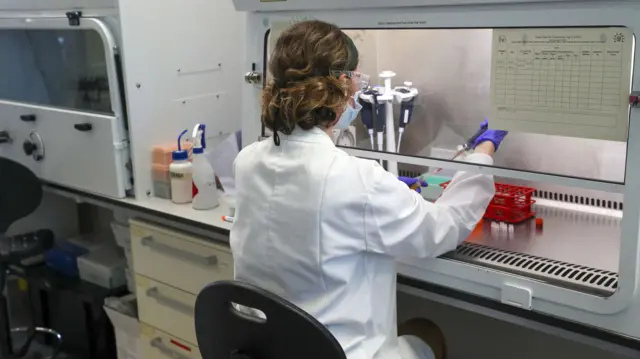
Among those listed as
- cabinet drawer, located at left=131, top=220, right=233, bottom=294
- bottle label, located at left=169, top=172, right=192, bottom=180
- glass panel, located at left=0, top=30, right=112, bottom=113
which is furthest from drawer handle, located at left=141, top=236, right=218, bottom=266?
glass panel, located at left=0, top=30, right=112, bottom=113

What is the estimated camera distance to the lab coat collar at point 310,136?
1.28m

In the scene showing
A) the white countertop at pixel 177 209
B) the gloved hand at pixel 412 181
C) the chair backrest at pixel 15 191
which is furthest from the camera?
the chair backrest at pixel 15 191

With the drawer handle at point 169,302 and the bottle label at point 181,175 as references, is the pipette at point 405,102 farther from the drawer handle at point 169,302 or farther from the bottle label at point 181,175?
the drawer handle at point 169,302

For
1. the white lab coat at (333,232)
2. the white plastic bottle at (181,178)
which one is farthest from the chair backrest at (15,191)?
the white lab coat at (333,232)

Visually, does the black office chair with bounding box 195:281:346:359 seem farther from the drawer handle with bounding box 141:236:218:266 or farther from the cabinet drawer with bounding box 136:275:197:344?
the cabinet drawer with bounding box 136:275:197:344

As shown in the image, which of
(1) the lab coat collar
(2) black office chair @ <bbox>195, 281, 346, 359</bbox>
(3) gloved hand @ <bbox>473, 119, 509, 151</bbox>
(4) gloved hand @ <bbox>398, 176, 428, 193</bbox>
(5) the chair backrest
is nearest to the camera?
(2) black office chair @ <bbox>195, 281, 346, 359</bbox>

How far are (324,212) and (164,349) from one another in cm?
117

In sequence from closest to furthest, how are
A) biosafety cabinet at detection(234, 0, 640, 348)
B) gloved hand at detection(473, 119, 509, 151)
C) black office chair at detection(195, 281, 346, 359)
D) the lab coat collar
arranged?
black office chair at detection(195, 281, 346, 359), biosafety cabinet at detection(234, 0, 640, 348), the lab coat collar, gloved hand at detection(473, 119, 509, 151)

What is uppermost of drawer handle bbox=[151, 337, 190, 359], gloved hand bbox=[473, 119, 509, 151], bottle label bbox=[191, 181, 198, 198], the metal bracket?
the metal bracket

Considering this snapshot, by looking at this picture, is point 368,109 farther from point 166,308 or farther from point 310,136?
point 166,308

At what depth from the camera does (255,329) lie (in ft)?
3.71

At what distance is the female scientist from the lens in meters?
1.22

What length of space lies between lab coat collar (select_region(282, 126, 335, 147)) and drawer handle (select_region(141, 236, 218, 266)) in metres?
0.72

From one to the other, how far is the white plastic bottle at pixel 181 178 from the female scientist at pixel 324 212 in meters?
0.77
